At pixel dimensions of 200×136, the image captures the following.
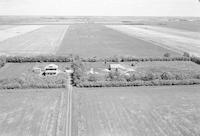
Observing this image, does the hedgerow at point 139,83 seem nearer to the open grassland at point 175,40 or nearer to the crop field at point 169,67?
the crop field at point 169,67

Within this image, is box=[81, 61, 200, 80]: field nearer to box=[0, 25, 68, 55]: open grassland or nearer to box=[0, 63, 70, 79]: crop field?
box=[0, 63, 70, 79]: crop field

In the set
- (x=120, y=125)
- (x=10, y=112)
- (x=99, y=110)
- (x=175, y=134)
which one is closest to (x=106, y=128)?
(x=120, y=125)

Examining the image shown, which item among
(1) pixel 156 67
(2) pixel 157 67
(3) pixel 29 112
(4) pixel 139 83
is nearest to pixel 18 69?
(3) pixel 29 112

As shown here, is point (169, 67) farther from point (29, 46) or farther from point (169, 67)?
point (29, 46)

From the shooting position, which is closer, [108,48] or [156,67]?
[156,67]

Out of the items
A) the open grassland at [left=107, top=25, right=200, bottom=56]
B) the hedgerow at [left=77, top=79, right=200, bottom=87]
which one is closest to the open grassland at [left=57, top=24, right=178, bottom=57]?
the open grassland at [left=107, top=25, right=200, bottom=56]

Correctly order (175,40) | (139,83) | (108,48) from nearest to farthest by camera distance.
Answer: (139,83) → (108,48) → (175,40)
